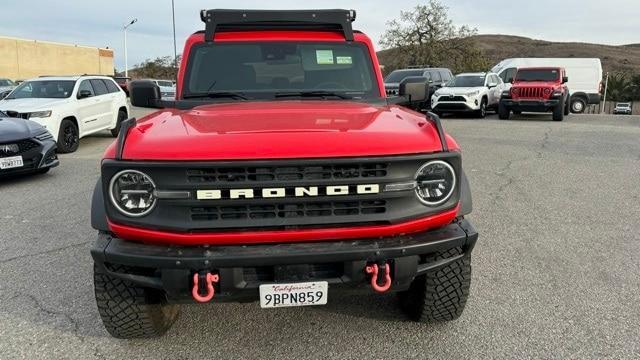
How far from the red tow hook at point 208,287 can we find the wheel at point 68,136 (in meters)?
9.65

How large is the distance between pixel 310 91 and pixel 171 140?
155 centimetres

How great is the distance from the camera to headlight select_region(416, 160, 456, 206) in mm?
2752

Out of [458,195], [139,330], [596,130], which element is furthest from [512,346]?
[596,130]

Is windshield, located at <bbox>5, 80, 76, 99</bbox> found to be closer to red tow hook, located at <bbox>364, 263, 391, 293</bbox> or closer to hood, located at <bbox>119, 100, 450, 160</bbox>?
hood, located at <bbox>119, 100, 450, 160</bbox>

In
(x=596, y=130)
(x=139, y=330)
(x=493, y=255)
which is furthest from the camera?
(x=596, y=130)

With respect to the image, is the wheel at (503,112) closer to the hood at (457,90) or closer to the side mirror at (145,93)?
the hood at (457,90)

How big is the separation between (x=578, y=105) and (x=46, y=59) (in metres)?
55.4

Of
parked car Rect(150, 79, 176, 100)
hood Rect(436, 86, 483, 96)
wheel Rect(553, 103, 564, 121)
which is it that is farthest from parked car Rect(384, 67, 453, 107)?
parked car Rect(150, 79, 176, 100)

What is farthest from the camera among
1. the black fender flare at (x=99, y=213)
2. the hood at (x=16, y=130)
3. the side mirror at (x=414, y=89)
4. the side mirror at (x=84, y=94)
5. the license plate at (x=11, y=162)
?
the side mirror at (x=84, y=94)

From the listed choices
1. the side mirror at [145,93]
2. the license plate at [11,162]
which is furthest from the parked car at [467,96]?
the side mirror at [145,93]

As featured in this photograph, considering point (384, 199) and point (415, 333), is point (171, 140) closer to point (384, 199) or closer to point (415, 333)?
point (384, 199)

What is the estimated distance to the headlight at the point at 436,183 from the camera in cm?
275

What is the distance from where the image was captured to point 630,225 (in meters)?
5.63

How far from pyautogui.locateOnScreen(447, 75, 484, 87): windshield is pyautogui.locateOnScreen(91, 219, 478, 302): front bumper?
17.9m
